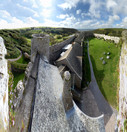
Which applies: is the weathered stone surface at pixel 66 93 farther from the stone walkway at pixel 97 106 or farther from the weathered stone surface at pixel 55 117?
the stone walkway at pixel 97 106

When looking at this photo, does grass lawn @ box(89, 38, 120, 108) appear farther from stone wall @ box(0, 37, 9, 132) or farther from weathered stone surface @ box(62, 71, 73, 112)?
stone wall @ box(0, 37, 9, 132)

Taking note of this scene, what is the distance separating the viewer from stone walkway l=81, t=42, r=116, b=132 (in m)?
12.9

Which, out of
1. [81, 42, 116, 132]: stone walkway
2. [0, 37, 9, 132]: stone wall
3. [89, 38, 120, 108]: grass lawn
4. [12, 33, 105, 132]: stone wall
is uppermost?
[0, 37, 9, 132]: stone wall

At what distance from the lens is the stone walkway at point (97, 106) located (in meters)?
12.9

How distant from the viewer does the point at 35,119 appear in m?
5.43

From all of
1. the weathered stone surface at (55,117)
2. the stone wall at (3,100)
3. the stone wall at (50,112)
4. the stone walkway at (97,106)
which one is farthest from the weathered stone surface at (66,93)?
the stone walkway at (97,106)

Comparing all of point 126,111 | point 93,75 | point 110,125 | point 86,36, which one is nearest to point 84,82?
point 93,75

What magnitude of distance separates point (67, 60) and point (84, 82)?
653 centimetres

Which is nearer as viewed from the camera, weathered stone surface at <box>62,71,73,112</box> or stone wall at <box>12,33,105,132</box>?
stone wall at <box>12,33,105,132</box>

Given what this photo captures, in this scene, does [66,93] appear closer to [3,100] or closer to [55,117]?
[55,117]

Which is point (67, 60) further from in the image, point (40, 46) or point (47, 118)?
point (47, 118)

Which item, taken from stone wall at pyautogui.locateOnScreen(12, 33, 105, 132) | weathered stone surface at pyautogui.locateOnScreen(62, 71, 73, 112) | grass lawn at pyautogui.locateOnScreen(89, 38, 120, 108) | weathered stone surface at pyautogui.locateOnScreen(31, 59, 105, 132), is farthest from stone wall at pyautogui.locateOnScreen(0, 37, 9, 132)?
grass lawn at pyautogui.locateOnScreen(89, 38, 120, 108)

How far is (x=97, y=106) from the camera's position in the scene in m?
15.0

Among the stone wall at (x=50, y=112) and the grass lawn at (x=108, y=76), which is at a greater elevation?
the stone wall at (x=50, y=112)
